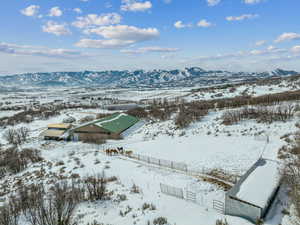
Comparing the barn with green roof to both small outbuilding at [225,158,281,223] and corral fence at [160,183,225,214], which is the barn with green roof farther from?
small outbuilding at [225,158,281,223]

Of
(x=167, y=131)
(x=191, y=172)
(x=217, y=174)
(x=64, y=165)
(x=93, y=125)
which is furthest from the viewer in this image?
(x=93, y=125)

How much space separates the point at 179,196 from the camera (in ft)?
43.0

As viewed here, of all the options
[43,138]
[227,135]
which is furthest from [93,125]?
[227,135]

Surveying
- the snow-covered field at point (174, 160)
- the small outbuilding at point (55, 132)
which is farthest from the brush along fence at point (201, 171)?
the small outbuilding at point (55, 132)

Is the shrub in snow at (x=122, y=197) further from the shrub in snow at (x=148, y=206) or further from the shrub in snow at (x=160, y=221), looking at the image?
the shrub in snow at (x=160, y=221)

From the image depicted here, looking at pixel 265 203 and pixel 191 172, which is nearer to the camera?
pixel 265 203

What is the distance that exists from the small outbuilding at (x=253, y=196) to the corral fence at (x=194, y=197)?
80 cm

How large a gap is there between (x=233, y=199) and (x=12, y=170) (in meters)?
28.5

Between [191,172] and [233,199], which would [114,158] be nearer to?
[191,172]

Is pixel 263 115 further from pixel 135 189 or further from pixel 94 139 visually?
pixel 94 139

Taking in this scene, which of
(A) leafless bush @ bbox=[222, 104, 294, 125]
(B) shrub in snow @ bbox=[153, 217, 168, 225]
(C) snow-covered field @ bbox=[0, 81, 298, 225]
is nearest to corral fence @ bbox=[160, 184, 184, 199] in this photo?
(C) snow-covered field @ bbox=[0, 81, 298, 225]

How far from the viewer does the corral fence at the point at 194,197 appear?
11723mm

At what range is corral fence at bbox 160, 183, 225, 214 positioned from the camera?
1172cm

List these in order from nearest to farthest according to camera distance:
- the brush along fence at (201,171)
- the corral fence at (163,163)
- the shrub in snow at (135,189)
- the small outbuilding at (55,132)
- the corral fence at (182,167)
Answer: the shrub in snow at (135,189) → the brush along fence at (201,171) → the corral fence at (182,167) → the corral fence at (163,163) → the small outbuilding at (55,132)
